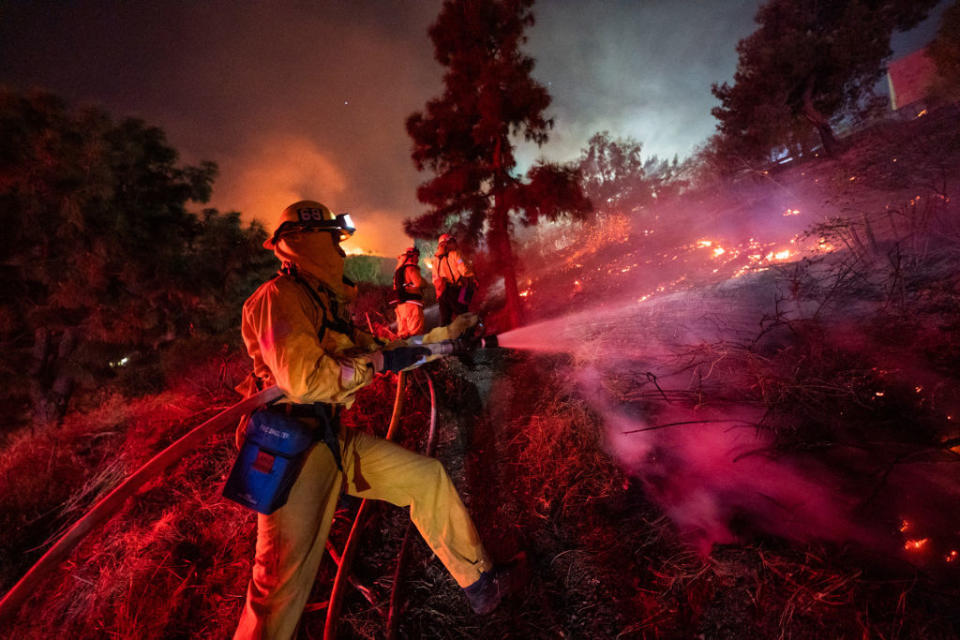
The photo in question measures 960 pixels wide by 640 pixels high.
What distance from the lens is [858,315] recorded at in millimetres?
4145

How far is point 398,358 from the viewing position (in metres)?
2.46

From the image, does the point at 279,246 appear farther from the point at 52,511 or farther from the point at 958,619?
the point at 52,511

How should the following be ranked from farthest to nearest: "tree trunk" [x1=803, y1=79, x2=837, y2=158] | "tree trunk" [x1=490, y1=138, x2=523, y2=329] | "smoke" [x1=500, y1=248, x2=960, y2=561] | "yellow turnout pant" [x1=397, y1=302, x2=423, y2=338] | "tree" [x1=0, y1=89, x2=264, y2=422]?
1. "tree trunk" [x1=803, y1=79, x2=837, y2=158]
2. "tree trunk" [x1=490, y1=138, x2=523, y2=329]
3. "yellow turnout pant" [x1=397, y1=302, x2=423, y2=338]
4. "tree" [x1=0, y1=89, x2=264, y2=422]
5. "smoke" [x1=500, y1=248, x2=960, y2=561]

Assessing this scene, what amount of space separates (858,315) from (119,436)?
33.6ft

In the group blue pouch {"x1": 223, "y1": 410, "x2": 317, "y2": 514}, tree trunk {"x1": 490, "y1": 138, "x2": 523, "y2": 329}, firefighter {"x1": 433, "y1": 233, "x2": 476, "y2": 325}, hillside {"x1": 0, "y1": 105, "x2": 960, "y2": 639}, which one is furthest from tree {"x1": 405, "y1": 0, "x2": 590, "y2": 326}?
blue pouch {"x1": 223, "y1": 410, "x2": 317, "y2": 514}

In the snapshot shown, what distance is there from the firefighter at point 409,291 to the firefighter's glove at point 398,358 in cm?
409

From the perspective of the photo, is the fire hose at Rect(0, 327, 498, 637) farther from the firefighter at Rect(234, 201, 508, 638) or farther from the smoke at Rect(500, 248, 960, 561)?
the smoke at Rect(500, 248, 960, 561)

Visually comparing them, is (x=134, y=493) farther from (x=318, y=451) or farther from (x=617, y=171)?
(x=617, y=171)

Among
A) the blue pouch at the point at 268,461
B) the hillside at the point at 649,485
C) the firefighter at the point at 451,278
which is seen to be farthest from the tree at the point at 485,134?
the blue pouch at the point at 268,461

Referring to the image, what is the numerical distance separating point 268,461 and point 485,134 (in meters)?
8.62

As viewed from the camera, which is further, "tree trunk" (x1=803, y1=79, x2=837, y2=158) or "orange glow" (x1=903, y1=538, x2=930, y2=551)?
"tree trunk" (x1=803, y1=79, x2=837, y2=158)

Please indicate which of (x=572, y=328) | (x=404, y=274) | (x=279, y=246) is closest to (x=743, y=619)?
(x=279, y=246)

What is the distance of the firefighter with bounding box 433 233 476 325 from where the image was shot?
689cm

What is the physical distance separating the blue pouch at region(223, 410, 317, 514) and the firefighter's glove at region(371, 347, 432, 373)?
0.60 metres
